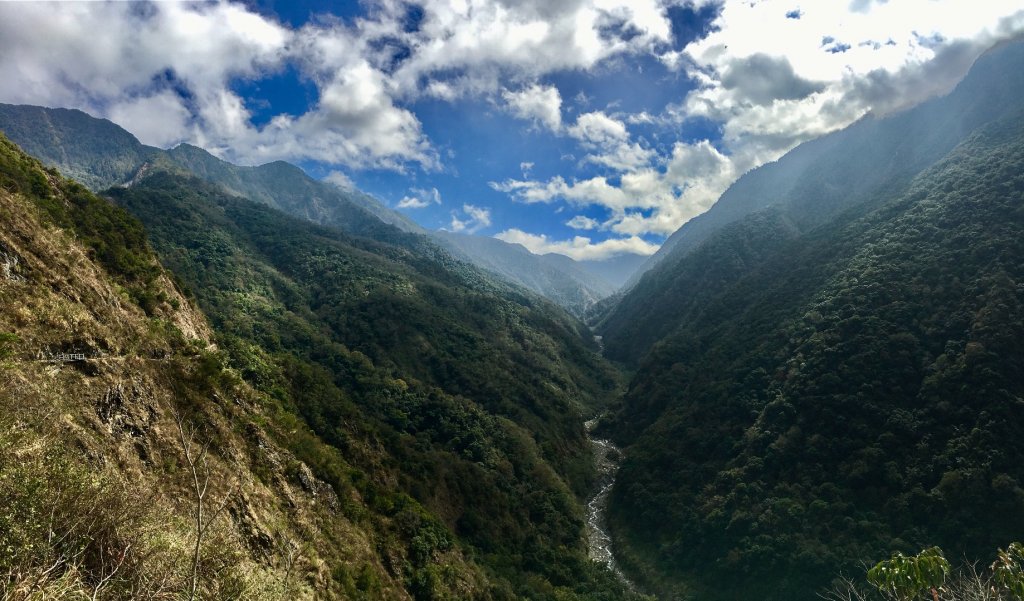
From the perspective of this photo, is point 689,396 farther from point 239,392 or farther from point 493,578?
point 239,392

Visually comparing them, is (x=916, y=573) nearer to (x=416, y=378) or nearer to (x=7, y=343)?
(x=7, y=343)

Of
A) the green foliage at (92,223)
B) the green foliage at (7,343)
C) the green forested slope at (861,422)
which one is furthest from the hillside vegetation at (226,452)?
the green forested slope at (861,422)

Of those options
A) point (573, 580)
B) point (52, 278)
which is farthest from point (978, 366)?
point (52, 278)

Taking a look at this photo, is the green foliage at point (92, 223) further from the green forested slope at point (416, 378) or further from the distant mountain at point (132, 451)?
the green forested slope at point (416, 378)

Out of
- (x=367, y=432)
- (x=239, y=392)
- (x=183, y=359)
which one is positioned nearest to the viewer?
(x=183, y=359)

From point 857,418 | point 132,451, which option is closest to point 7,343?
point 132,451
